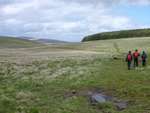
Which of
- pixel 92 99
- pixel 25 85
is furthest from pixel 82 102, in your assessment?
pixel 25 85

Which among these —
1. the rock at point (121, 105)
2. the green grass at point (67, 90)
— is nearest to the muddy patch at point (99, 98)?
the rock at point (121, 105)

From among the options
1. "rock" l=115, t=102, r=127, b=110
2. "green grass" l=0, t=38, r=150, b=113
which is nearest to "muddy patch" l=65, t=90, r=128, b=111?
"rock" l=115, t=102, r=127, b=110

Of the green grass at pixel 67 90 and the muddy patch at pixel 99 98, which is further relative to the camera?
the muddy patch at pixel 99 98

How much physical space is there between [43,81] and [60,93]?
22.5 ft

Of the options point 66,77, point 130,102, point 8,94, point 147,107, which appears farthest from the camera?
point 66,77

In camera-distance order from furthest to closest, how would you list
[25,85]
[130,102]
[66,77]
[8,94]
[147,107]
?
1. [66,77]
2. [25,85]
3. [8,94]
4. [130,102]
5. [147,107]

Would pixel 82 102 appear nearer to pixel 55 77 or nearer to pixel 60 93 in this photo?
pixel 60 93

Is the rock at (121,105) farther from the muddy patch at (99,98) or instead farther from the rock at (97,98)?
the rock at (97,98)

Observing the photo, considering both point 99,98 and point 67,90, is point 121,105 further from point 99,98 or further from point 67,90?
point 67,90

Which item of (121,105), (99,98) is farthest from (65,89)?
(121,105)

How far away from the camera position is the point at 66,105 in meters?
24.0

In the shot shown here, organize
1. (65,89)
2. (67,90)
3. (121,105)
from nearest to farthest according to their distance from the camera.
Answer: (121,105)
(67,90)
(65,89)

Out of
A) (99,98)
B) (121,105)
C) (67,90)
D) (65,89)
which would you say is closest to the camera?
(121,105)

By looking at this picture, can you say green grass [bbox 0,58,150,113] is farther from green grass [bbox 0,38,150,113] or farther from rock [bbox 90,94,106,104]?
rock [bbox 90,94,106,104]
